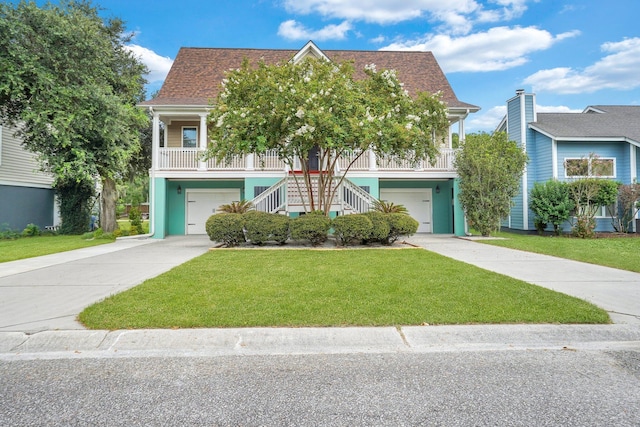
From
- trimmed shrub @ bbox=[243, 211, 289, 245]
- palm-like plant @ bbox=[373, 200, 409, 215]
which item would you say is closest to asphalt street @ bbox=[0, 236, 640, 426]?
trimmed shrub @ bbox=[243, 211, 289, 245]

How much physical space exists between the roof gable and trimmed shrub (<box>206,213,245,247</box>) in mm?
6084

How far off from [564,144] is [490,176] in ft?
19.5

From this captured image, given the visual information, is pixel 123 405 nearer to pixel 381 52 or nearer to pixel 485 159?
pixel 485 159

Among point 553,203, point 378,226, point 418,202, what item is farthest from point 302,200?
point 553,203

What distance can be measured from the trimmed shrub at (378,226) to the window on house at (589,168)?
10204 mm

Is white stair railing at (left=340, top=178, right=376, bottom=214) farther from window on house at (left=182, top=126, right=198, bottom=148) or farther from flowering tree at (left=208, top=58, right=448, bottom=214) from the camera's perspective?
window on house at (left=182, top=126, right=198, bottom=148)

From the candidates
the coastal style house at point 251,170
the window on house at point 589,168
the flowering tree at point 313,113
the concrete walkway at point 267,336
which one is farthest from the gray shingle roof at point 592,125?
the concrete walkway at point 267,336

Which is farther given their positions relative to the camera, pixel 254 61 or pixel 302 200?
pixel 254 61

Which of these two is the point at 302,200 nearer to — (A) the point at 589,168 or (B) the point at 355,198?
(B) the point at 355,198

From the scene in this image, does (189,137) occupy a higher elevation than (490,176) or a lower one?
higher

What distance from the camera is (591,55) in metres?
19.7

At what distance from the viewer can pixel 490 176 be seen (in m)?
13.1

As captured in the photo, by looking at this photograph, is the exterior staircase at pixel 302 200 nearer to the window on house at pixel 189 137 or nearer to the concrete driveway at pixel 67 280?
the concrete driveway at pixel 67 280

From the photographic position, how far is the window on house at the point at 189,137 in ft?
52.6
